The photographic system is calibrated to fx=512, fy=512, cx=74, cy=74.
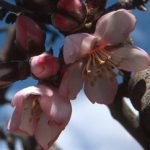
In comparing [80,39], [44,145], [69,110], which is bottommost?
[44,145]

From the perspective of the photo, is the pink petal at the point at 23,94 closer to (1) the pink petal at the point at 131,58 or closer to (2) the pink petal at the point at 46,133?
(2) the pink petal at the point at 46,133

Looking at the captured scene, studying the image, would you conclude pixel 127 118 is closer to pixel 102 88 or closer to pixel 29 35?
pixel 102 88

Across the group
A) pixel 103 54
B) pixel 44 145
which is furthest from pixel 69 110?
pixel 103 54

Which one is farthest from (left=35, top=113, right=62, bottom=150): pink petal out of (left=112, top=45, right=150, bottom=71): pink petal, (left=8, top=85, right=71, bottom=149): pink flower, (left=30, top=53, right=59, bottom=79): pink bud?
(left=112, top=45, right=150, bottom=71): pink petal

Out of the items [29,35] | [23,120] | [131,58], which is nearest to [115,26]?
[131,58]

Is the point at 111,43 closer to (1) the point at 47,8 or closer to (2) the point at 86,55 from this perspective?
(2) the point at 86,55

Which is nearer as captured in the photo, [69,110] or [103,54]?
[69,110]
